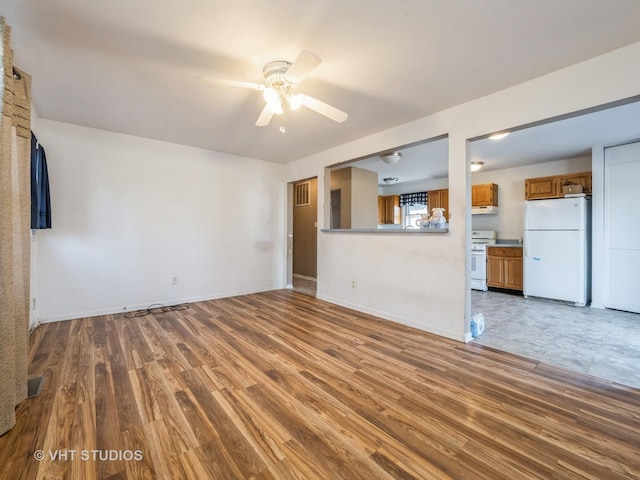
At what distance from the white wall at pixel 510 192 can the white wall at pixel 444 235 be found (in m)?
3.50

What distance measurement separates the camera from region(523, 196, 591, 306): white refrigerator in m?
4.25

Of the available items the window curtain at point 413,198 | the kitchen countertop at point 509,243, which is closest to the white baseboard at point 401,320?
the kitchen countertop at point 509,243

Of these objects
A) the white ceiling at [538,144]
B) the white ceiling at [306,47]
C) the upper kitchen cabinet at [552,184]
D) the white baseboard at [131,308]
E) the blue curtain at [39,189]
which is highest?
the white ceiling at [538,144]

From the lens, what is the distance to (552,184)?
15.5 feet

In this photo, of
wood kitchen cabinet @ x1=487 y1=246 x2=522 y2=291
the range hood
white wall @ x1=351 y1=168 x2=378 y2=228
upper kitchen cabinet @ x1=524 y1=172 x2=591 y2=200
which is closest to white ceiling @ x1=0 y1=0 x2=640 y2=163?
white wall @ x1=351 y1=168 x2=378 y2=228

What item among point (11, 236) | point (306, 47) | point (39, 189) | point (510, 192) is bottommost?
point (11, 236)

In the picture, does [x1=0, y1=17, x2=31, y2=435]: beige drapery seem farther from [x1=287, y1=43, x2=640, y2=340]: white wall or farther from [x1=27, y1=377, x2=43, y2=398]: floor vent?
[x1=287, y1=43, x2=640, y2=340]: white wall

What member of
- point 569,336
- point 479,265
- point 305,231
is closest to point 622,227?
point 479,265

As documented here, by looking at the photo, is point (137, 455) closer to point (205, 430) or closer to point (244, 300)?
point (205, 430)

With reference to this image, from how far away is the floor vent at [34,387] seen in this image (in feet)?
6.00

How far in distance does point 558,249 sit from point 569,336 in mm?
2085

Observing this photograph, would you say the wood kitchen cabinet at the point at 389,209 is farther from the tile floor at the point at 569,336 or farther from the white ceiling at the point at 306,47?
the white ceiling at the point at 306,47

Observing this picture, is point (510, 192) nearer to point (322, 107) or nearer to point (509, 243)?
point (509, 243)

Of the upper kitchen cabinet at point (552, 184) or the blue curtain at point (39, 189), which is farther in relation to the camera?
the upper kitchen cabinet at point (552, 184)
